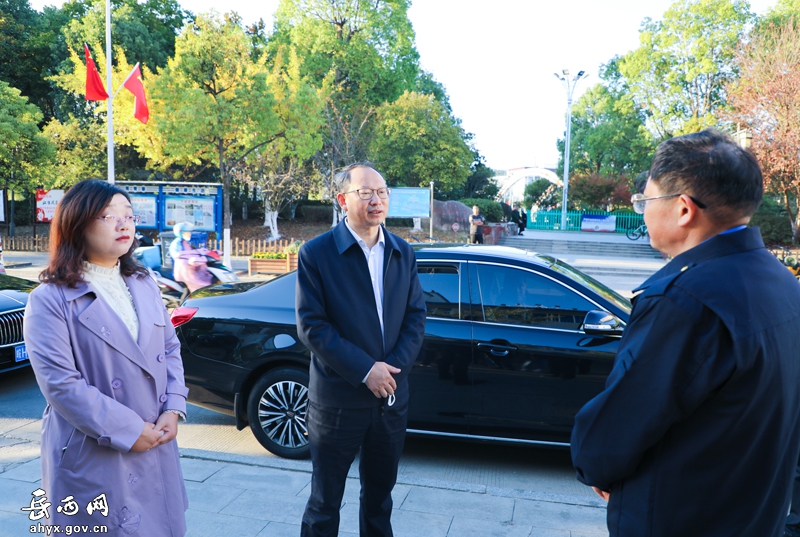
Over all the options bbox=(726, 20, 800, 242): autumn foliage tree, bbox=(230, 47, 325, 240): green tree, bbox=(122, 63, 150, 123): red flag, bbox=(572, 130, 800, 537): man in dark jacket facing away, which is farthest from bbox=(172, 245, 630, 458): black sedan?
bbox=(726, 20, 800, 242): autumn foliage tree

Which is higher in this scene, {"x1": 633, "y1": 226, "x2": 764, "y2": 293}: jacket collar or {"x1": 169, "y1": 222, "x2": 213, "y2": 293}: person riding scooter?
{"x1": 633, "y1": 226, "x2": 764, "y2": 293}: jacket collar

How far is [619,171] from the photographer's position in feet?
153

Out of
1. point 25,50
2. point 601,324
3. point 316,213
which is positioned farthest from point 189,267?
point 25,50

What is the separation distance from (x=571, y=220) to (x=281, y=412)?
3796 centimetres

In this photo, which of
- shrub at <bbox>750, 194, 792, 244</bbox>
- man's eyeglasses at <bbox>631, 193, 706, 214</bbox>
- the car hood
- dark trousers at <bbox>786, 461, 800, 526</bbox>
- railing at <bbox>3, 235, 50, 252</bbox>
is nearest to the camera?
man's eyeglasses at <bbox>631, 193, 706, 214</bbox>

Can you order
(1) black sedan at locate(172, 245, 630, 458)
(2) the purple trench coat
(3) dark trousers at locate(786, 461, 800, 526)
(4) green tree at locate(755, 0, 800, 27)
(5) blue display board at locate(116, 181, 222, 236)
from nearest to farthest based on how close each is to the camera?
(2) the purple trench coat → (3) dark trousers at locate(786, 461, 800, 526) → (1) black sedan at locate(172, 245, 630, 458) → (5) blue display board at locate(116, 181, 222, 236) → (4) green tree at locate(755, 0, 800, 27)

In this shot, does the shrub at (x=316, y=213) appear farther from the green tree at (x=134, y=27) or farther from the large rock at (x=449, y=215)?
the green tree at (x=134, y=27)

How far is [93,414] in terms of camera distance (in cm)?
214

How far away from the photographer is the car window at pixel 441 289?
14.6 feet

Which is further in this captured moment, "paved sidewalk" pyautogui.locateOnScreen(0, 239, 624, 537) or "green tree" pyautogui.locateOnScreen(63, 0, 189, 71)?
"green tree" pyautogui.locateOnScreen(63, 0, 189, 71)

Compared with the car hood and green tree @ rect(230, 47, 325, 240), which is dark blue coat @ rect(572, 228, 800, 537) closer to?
the car hood

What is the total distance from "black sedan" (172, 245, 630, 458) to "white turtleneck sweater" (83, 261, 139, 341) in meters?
2.12

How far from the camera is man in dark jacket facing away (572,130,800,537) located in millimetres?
1493

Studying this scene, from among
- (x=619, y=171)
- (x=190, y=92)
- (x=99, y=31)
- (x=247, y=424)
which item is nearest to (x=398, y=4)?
(x=99, y=31)
